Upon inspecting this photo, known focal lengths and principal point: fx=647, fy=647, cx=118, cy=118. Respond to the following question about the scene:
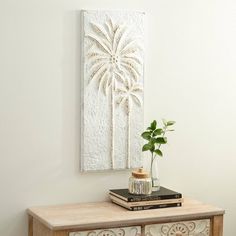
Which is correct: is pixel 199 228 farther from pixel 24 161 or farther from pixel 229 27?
pixel 229 27

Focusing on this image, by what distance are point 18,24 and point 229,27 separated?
129 cm

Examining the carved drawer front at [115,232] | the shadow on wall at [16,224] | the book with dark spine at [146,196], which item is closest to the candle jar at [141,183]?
the book with dark spine at [146,196]

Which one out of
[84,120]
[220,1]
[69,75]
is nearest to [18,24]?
[69,75]

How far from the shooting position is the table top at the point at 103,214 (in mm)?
3055

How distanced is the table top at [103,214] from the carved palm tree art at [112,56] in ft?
1.01

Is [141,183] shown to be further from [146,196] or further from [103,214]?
[103,214]

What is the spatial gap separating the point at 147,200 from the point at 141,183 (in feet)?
0.32

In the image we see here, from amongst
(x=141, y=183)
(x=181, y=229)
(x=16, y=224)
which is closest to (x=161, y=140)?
(x=141, y=183)

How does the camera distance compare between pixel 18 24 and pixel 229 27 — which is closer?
pixel 18 24

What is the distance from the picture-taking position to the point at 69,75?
3406mm

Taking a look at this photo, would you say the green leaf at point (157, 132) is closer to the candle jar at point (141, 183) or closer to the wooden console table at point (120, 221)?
the candle jar at point (141, 183)

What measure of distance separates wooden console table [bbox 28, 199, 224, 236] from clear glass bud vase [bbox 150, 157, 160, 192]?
173 millimetres

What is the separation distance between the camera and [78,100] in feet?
11.3

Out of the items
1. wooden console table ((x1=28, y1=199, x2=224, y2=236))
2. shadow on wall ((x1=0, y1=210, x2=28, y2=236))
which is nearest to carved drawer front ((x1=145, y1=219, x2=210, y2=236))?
wooden console table ((x1=28, y1=199, x2=224, y2=236))
